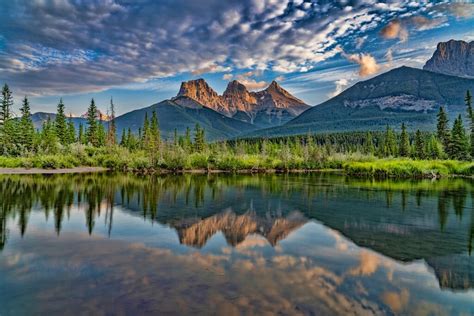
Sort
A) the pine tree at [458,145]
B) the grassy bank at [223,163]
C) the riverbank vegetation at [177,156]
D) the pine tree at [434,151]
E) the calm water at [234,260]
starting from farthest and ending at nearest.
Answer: the pine tree at [434,151]
the pine tree at [458,145]
the riverbank vegetation at [177,156]
the grassy bank at [223,163]
the calm water at [234,260]

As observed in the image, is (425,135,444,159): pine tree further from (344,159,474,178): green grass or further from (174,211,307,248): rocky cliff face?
(174,211,307,248): rocky cliff face

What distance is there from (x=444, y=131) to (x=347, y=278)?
7398cm

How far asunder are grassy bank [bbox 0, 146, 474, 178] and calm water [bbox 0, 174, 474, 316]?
37231 millimetres

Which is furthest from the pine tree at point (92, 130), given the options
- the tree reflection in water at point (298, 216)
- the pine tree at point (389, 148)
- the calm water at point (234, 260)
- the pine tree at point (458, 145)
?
the pine tree at point (458, 145)

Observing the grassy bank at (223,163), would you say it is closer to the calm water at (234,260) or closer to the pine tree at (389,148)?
the pine tree at (389,148)

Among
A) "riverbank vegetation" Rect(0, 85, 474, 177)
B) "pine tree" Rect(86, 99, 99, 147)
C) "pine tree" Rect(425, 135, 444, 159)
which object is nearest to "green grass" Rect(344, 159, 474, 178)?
"riverbank vegetation" Rect(0, 85, 474, 177)

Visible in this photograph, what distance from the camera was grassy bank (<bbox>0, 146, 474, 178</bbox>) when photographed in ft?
181

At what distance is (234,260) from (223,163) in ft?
202

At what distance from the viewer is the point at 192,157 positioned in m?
73.2

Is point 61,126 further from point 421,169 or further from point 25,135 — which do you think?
point 421,169

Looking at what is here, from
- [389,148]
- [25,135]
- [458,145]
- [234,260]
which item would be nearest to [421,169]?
[458,145]

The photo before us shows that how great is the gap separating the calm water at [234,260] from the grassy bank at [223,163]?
122 feet

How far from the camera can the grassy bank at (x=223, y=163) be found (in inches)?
2176

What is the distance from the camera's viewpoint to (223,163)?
72.9m
